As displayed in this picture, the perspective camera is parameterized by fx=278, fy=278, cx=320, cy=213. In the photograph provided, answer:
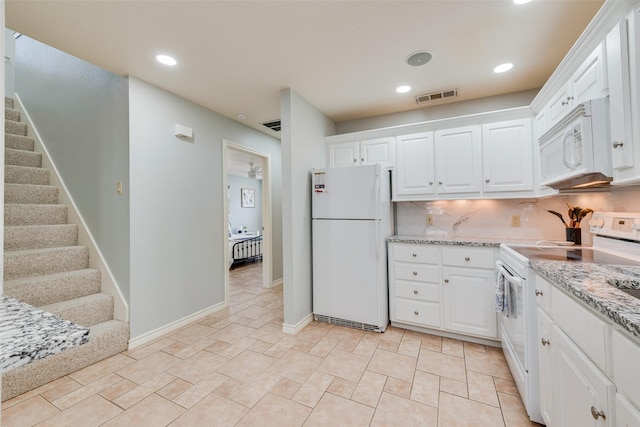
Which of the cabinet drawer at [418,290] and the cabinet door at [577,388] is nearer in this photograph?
the cabinet door at [577,388]

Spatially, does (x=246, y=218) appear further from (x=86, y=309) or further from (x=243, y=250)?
(x=86, y=309)

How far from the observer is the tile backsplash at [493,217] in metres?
2.64

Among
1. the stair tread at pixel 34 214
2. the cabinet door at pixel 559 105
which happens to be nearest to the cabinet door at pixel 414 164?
the cabinet door at pixel 559 105

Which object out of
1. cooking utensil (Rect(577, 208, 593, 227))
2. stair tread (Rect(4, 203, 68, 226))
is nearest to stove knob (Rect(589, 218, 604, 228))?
cooking utensil (Rect(577, 208, 593, 227))

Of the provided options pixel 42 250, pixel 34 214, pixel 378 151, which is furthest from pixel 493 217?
pixel 34 214

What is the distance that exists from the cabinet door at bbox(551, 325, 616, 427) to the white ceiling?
1.93m

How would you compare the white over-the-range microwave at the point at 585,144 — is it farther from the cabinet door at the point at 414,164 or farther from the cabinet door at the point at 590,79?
the cabinet door at the point at 414,164

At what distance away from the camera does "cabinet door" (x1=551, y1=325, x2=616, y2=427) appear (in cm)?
92

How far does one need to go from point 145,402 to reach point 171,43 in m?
2.48

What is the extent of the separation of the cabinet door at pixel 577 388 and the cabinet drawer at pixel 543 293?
13 cm

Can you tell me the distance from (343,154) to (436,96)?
1178 millimetres

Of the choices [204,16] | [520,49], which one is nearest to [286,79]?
[204,16]

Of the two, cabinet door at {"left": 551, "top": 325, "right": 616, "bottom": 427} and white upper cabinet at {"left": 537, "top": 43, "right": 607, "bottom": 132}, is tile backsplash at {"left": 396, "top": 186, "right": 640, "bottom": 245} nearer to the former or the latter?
white upper cabinet at {"left": 537, "top": 43, "right": 607, "bottom": 132}

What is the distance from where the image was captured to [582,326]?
3.48 ft
